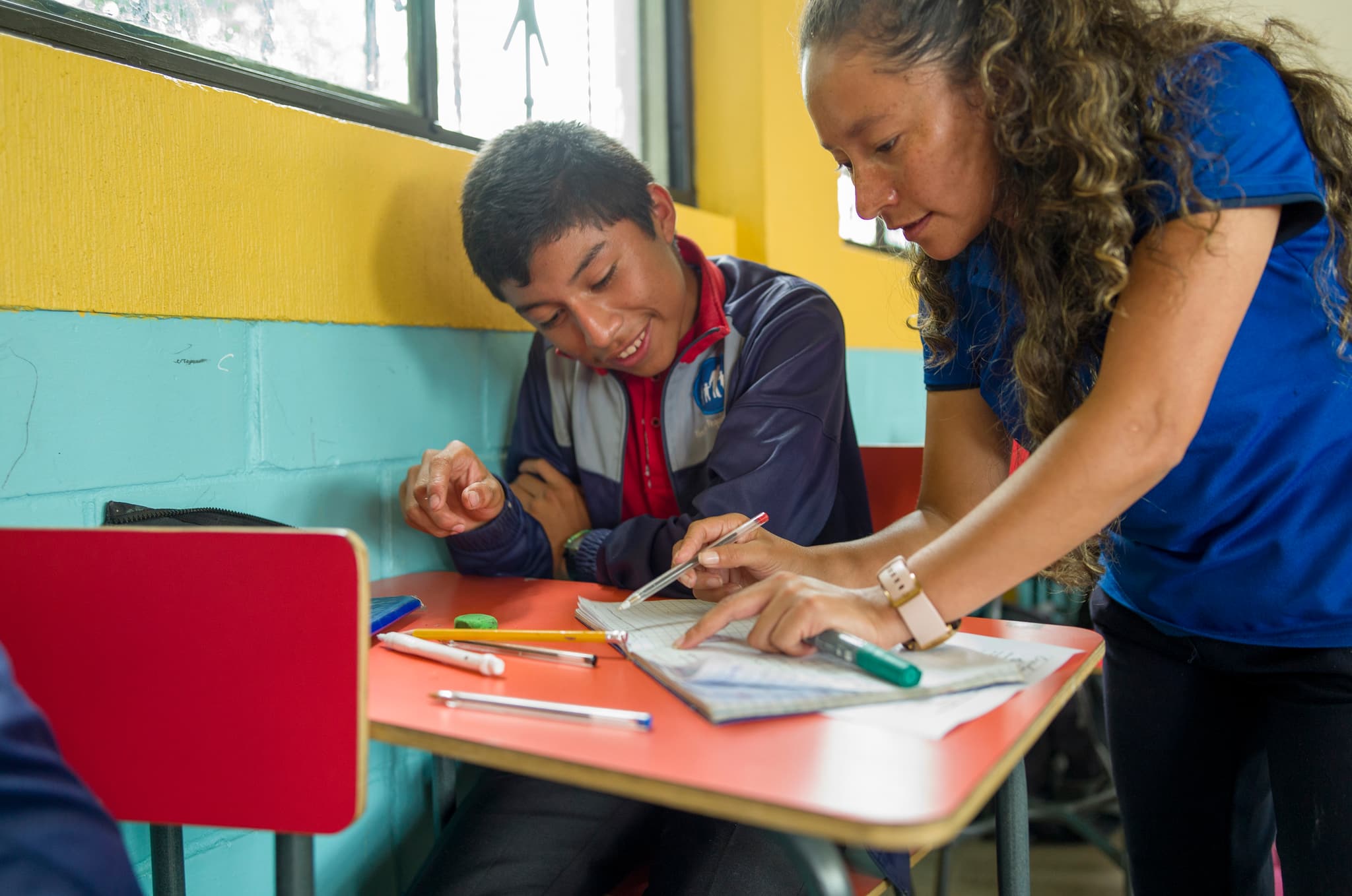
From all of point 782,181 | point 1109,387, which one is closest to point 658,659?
point 1109,387

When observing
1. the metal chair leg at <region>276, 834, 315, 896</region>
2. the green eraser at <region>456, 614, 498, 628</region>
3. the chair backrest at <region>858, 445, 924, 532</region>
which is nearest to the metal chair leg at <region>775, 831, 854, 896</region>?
the metal chair leg at <region>276, 834, 315, 896</region>

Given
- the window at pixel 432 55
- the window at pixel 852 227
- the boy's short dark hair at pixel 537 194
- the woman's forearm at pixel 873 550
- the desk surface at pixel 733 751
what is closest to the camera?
the desk surface at pixel 733 751

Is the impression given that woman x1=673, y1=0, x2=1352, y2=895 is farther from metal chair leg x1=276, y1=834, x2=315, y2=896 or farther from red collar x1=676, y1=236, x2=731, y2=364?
red collar x1=676, y1=236, x2=731, y2=364

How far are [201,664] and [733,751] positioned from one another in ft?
1.33

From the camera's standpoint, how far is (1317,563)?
2.91 feet

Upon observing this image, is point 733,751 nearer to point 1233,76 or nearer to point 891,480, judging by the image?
point 1233,76

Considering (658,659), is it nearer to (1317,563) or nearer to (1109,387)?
(1109,387)

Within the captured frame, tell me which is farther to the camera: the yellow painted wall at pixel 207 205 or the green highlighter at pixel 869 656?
the yellow painted wall at pixel 207 205

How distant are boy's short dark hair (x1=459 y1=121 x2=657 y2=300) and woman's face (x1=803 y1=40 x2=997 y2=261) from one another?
0.48 metres

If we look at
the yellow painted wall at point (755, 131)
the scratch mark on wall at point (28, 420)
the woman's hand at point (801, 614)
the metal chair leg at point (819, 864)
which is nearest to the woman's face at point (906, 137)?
the woman's hand at point (801, 614)

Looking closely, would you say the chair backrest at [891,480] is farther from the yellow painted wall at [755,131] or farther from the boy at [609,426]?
the yellow painted wall at [755,131]

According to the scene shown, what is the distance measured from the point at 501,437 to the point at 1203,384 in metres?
1.18

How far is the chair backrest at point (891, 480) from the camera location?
5.30 feet

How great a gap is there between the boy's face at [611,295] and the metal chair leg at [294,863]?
31.5 inches
